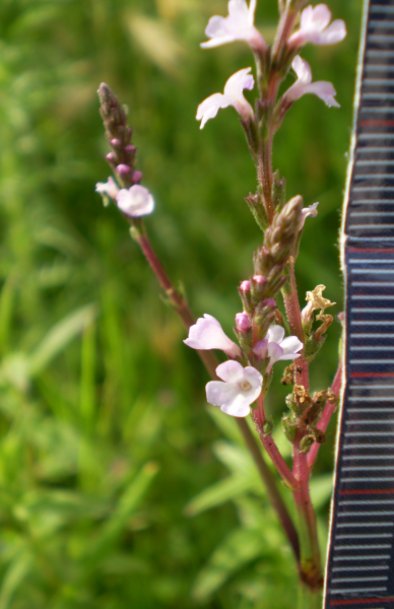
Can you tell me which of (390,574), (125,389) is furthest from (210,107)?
(125,389)

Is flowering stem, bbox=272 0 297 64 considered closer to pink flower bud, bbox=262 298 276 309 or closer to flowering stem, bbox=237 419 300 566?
pink flower bud, bbox=262 298 276 309

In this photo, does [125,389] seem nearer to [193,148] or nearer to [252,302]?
[193,148]

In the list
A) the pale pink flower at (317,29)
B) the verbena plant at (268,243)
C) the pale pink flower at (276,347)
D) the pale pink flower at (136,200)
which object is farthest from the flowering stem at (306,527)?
the pale pink flower at (317,29)

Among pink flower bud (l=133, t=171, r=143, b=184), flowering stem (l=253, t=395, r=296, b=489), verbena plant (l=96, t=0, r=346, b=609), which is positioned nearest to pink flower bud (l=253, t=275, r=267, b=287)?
verbena plant (l=96, t=0, r=346, b=609)

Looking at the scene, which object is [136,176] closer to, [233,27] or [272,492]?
[233,27]

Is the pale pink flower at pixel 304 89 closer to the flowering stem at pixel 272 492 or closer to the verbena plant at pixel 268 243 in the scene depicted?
the verbena plant at pixel 268 243
